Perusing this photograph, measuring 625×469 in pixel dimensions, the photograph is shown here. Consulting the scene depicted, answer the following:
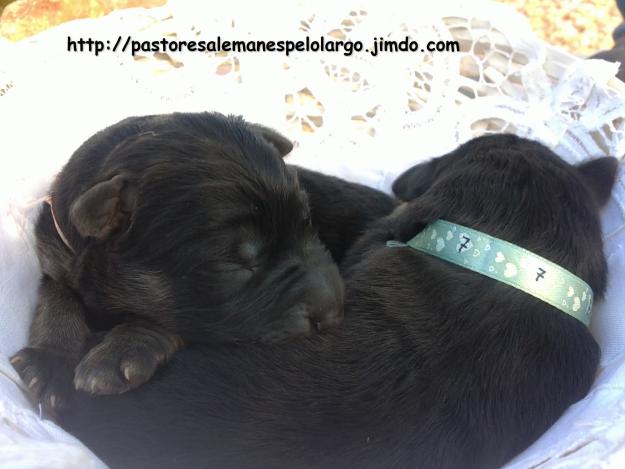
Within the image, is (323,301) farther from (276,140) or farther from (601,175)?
(601,175)

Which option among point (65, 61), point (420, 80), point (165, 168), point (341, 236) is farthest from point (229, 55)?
point (165, 168)

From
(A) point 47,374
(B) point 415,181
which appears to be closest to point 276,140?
(B) point 415,181

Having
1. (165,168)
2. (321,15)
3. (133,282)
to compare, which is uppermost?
(321,15)

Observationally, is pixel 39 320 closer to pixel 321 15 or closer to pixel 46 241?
pixel 46 241

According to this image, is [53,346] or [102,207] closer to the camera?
[102,207]

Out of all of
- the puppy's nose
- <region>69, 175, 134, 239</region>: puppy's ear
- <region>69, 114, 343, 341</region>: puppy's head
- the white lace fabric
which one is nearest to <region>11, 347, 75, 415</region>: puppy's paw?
<region>69, 114, 343, 341</region>: puppy's head

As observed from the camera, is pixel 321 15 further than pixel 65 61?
Yes
